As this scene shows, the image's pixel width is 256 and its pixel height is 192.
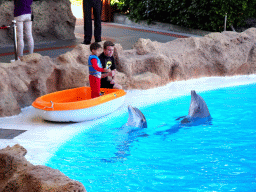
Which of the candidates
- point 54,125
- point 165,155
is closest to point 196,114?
point 165,155

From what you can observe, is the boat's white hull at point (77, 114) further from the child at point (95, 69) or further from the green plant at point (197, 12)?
the green plant at point (197, 12)

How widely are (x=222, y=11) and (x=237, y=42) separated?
2.99 metres

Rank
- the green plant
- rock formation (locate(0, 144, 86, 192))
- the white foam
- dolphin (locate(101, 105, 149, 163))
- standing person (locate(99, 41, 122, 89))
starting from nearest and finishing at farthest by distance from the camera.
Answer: rock formation (locate(0, 144, 86, 192)) < the white foam < dolphin (locate(101, 105, 149, 163)) < standing person (locate(99, 41, 122, 89)) < the green plant

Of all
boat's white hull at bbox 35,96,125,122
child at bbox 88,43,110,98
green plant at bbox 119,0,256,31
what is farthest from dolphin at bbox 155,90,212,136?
green plant at bbox 119,0,256,31

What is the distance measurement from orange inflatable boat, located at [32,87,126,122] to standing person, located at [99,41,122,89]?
270 mm

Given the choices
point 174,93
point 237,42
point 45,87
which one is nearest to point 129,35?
point 237,42

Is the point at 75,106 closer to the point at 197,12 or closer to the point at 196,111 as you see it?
the point at 196,111

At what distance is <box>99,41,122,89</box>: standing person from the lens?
591 cm

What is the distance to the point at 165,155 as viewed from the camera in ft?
14.1

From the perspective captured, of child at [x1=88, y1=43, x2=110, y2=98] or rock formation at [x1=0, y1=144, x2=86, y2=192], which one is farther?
child at [x1=88, y1=43, x2=110, y2=98]

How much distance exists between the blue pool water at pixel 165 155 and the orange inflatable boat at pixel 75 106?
0.24 meters

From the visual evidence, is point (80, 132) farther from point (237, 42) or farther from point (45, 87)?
point (237, 42)

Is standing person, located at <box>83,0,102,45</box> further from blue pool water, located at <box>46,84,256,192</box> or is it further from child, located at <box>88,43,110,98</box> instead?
blue pool water, located at <box>46,84,256,192</box>

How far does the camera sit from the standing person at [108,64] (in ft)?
19.4
